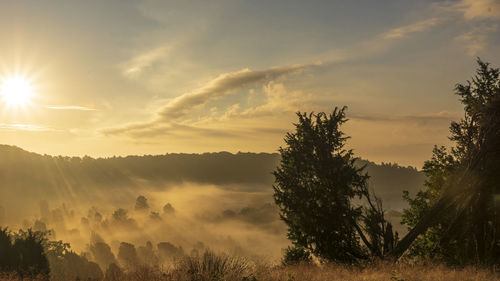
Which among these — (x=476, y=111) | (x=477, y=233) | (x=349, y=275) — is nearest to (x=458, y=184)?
(x=477, y=233)

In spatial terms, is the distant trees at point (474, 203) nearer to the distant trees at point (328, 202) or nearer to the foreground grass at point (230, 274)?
the distant trees at point (328, 202)

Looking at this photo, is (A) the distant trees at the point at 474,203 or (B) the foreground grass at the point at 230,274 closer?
(B) the foreground grass at the point at 230,274

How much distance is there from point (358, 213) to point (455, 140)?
1001cm

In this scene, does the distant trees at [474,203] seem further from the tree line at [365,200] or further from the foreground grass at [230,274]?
the foreground grass at [230,274]

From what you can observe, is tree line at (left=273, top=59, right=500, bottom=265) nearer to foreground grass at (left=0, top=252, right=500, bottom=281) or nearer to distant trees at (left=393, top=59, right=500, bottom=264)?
distant trees at (left=393, top=59, right=500, bottom=264)

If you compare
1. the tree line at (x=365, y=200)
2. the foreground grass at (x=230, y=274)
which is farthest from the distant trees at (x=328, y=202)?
the foreground grass at (x=230, y=274)

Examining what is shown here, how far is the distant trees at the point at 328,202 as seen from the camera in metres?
20.3

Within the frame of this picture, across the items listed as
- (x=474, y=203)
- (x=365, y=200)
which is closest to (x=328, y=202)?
(x=365, y=200)

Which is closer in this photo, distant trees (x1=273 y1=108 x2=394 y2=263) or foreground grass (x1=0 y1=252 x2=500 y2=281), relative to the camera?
foreground grass (x1=0 y1=252 x2=500 y2=281)

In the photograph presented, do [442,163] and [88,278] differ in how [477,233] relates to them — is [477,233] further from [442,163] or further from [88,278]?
[88,278]

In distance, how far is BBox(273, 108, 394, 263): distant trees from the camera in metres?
20.3

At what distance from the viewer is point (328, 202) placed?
68.0 ft

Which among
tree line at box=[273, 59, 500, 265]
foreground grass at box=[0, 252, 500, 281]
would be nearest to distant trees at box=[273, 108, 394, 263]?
tree line at box=[273, 59, 500, 265]

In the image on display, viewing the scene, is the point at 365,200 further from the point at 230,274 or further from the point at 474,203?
the point at 230,274
